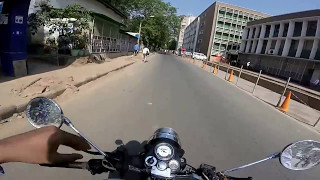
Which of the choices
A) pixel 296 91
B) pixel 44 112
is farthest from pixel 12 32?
pixel 296 91

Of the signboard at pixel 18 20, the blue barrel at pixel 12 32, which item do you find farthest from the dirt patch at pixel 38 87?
the signboard at pixel 18 20

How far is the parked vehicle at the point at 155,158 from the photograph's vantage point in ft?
5.49

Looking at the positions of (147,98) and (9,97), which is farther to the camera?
(147,98)

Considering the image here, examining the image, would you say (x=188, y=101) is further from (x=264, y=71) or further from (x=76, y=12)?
(x=264, y=71)

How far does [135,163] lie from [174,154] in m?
0.29

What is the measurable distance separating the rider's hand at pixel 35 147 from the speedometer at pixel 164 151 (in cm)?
54

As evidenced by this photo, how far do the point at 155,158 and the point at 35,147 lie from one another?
655mm

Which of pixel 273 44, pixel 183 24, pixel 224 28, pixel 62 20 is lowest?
pixel 62 20

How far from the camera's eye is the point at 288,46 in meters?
48.9

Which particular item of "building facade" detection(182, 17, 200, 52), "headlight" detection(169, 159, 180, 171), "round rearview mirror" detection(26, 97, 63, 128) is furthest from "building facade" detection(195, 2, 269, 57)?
"headlight" detection(169, 159, 180, 171)

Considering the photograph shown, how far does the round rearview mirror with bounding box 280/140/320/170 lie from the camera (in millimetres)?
1800

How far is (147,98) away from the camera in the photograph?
9734mm

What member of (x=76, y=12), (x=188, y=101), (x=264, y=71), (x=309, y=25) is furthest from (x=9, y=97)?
(x=264, y=71)

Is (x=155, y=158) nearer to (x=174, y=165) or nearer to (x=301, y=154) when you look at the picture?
(x=174, y=165)
